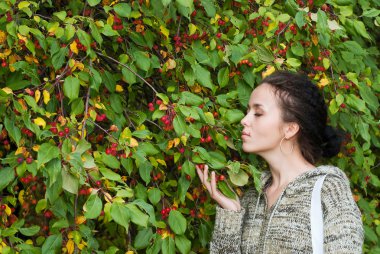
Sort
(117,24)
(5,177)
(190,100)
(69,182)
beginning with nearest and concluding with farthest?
(69,182) → (5,177) → (190,100) → (117,24)

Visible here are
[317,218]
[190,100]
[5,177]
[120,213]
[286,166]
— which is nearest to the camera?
[120,213]

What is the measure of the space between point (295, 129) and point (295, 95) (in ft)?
0.40

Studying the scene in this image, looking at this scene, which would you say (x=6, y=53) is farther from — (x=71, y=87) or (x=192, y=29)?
(x=192, y=29)

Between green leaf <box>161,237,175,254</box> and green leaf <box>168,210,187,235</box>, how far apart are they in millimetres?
49

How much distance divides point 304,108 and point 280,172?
0.81 feet

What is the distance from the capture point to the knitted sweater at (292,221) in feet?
7.29

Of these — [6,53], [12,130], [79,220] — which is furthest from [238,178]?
[6,53]

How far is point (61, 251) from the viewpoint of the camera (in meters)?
2.58

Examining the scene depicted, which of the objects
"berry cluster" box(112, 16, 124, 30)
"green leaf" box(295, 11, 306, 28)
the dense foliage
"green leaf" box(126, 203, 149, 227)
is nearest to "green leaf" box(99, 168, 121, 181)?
the dense foliage

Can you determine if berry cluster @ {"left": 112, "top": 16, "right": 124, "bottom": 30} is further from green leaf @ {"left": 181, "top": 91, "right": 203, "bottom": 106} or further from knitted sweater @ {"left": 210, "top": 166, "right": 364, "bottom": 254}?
knitted sweater @ {"left": 210, "top": 166, "right": 364, "bottom": 254}

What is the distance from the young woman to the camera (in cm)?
238

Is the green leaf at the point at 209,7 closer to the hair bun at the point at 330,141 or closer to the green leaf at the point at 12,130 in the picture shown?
the hair bun at the point at 330,141

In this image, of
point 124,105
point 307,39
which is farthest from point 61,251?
point 307,39

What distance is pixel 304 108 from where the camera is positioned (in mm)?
2580
